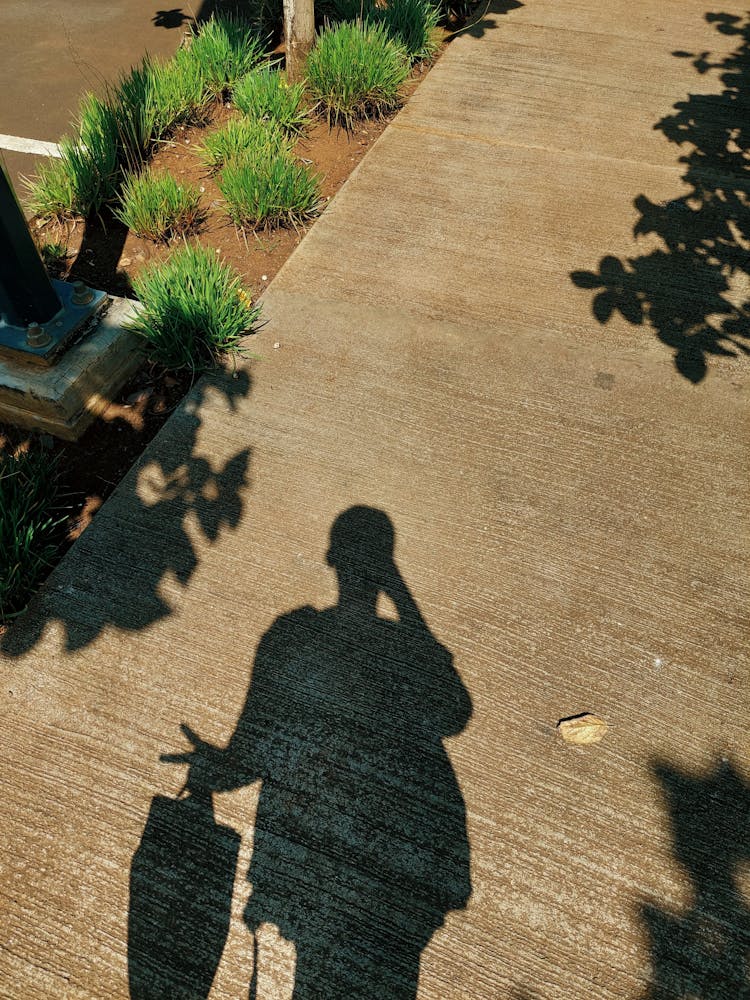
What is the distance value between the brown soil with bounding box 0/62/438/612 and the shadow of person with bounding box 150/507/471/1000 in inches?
47.1

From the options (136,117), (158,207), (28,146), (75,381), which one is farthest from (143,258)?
(28,146)

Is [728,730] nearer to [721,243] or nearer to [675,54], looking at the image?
[721,243]

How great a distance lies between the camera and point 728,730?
234cm

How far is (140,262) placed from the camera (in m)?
4.10

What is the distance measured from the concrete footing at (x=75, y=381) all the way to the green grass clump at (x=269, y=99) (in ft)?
7.37

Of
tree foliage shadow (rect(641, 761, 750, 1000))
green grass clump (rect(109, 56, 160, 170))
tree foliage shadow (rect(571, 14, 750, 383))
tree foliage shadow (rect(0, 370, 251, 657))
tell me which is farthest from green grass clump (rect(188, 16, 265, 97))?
tree foliage shadow (rect(641, 761, 750, 1000))

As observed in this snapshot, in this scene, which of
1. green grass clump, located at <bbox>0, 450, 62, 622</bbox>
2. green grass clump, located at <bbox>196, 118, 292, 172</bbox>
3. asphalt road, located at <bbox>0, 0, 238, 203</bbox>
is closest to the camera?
green grass clump, located at <bbox>0, 450, 62, 622</bbox>

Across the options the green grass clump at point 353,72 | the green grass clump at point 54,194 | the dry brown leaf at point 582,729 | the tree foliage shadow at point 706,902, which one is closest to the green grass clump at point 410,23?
the green grass clump at point 353,72

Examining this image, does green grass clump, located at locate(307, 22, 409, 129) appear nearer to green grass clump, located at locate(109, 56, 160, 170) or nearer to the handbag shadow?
green grass clump, located at locate(109, 56, 160, 170)

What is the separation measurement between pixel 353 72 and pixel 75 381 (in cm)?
333

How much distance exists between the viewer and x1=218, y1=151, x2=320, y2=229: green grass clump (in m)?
4.09

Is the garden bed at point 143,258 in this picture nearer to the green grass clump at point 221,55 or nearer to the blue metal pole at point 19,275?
the green grass clump at point 221,55

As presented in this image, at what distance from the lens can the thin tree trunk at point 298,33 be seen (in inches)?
197

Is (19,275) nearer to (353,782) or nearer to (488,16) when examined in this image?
(353,782)
